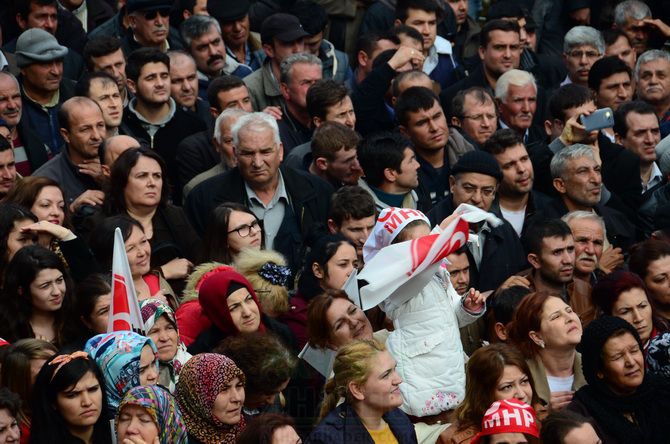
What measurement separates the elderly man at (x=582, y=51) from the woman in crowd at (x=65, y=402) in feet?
25.7

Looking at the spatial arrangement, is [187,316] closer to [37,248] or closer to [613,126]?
[37,248]

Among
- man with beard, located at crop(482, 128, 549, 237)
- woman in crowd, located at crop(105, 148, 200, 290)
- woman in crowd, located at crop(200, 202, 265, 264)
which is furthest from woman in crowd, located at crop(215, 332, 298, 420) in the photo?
man with beard, located at crop(482, 128, 549, 237)

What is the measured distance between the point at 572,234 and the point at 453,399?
2.59 meters

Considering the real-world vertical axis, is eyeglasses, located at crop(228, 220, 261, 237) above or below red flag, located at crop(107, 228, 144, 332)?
below

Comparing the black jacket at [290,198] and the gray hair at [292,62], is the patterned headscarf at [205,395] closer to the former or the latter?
the black jacket at [290,198]

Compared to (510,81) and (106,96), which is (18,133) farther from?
(510,81)

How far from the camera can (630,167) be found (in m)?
13.1

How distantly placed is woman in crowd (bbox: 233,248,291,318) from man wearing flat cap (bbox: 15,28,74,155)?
2.79 meters

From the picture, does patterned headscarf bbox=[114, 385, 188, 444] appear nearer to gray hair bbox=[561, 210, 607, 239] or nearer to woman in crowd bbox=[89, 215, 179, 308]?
woman in crowd bbox=[89, 215, 179, 308]

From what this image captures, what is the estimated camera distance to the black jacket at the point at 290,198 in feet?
37.4

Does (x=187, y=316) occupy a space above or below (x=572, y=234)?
above

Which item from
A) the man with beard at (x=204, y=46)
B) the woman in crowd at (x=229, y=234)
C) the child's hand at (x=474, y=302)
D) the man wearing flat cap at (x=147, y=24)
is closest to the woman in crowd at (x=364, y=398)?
the child's hand at (x=474, y=302)

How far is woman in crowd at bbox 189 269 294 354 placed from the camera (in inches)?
377

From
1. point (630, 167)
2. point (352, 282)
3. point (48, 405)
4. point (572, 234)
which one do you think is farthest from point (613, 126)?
point (48, 405)
